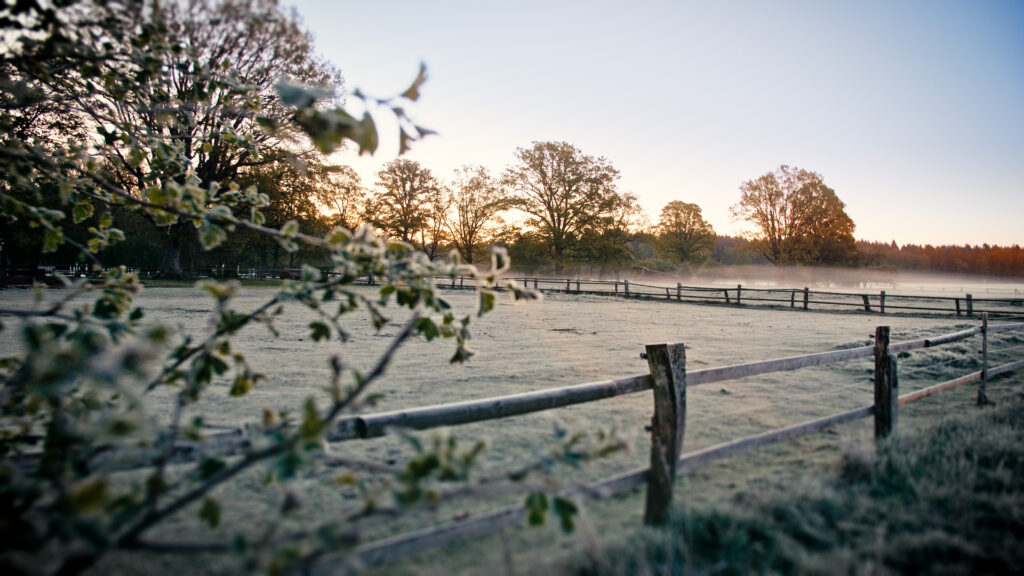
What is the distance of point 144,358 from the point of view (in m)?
1.12

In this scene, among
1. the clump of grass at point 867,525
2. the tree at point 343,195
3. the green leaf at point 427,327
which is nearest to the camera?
the green leaf at point 427,327

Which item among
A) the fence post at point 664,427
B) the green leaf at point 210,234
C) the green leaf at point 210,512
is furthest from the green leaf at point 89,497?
the fence post at point 664,427

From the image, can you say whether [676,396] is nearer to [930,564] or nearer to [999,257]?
[930,564]

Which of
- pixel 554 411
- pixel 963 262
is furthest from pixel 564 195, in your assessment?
pixel 963 262

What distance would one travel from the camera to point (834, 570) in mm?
2232

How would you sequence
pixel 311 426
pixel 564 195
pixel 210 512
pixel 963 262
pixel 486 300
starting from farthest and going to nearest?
pixel 963 262 < pixel 564 195 < pixel 486 300 < pixel 210 512 < pixel 311 426

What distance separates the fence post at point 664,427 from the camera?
2.93m

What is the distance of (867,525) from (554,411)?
3.03 m

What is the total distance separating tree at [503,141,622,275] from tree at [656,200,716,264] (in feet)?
44.7

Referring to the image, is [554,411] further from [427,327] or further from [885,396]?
[427,327]

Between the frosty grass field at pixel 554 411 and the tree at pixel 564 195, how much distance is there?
3079cm

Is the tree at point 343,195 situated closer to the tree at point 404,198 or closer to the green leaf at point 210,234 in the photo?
the tree at point 404,198

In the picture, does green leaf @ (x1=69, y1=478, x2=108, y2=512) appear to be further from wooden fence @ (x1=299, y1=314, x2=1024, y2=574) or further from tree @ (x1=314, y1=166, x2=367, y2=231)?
tree @ (x1=314, y1=166, x2=367, y2=231)

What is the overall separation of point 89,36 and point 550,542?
328cm
